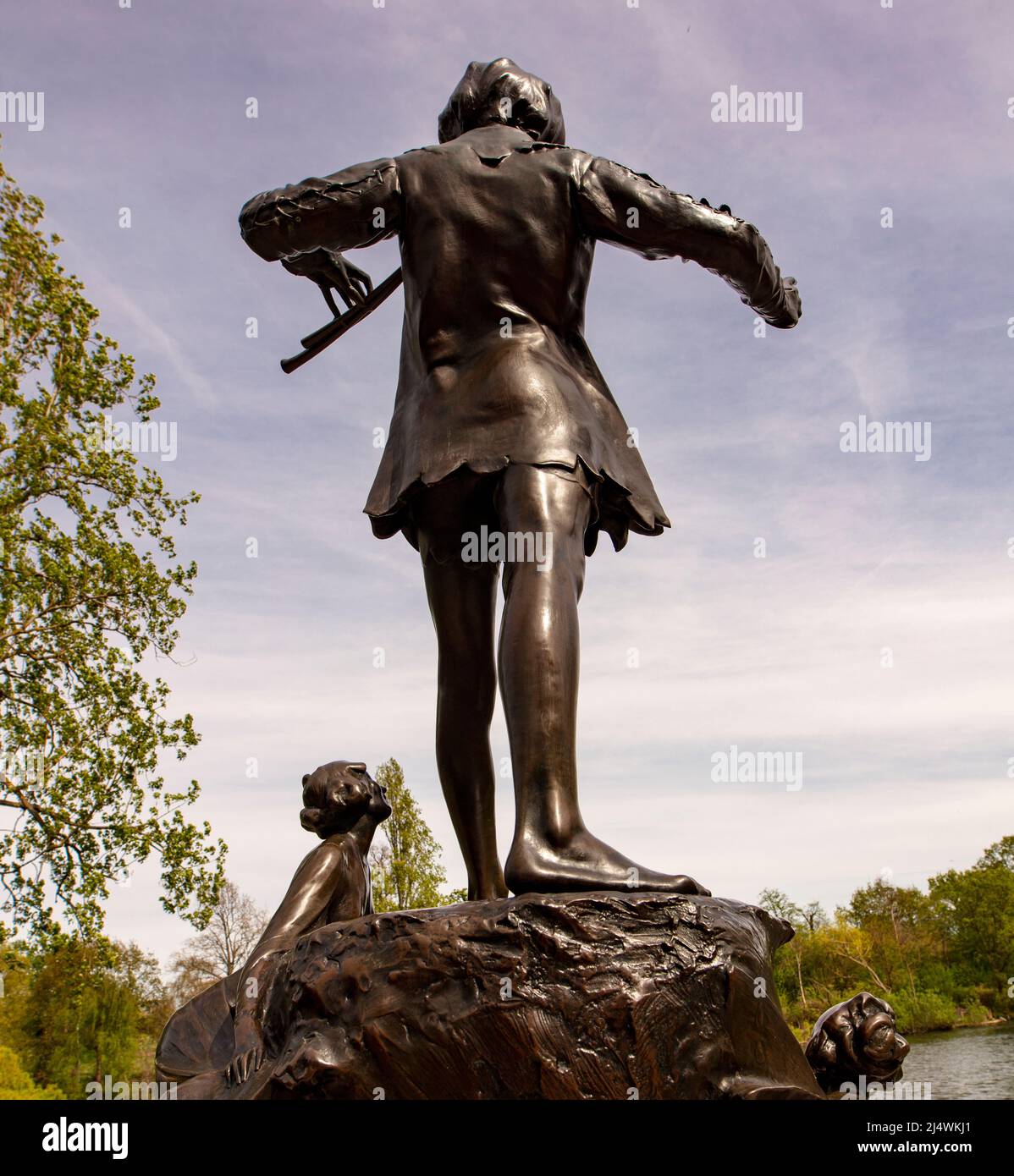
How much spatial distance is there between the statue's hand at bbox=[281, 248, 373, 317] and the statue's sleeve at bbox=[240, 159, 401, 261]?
21 cm

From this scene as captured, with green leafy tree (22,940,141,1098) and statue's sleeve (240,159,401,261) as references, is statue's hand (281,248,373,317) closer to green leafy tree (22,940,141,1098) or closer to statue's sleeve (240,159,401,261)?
statue's sleeve (240,159,401,261)

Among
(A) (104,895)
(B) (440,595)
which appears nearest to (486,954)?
(B) (440,595)

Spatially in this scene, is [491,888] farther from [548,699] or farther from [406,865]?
[406,865]

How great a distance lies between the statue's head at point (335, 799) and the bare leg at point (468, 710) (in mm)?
623

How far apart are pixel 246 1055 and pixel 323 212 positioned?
2480 millimetres

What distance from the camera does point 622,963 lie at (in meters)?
2.42

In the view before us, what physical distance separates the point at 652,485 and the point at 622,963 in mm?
1636

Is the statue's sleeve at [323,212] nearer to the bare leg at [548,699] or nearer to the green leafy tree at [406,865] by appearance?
the bare leg at [548,699]

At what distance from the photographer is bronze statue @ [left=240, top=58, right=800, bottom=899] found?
10.4ft

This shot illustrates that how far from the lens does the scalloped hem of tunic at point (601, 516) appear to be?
3293 mm

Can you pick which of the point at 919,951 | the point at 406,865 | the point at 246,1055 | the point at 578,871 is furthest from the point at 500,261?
the point at 919,951

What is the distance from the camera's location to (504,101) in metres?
3.76

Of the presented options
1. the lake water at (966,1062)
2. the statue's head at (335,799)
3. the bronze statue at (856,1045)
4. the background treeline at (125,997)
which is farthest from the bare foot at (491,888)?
the background treeline at (125,997)
